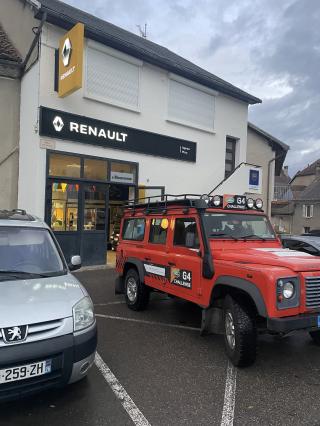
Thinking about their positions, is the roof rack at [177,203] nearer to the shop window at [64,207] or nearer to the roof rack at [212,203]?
the roof rack at [212,203]

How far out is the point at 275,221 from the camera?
53.9m

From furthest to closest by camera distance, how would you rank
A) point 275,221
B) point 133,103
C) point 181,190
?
point 275,221
point 181,190
point 133,103

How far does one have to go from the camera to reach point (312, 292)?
423 centimetres

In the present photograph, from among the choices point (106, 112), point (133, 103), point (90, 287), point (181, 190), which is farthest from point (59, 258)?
point (181, 190)

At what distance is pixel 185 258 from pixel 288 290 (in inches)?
72.3

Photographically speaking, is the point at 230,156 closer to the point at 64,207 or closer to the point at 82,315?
the point at 64,207

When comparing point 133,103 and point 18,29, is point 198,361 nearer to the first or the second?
point 133,103

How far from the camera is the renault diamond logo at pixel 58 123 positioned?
10625mm

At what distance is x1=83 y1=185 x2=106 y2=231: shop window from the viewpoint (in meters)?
11.6

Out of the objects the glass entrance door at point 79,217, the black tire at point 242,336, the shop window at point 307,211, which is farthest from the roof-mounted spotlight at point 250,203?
the shop window at point 307,211

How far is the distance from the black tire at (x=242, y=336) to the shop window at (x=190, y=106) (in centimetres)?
1028

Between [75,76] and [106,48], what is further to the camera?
[106,48]

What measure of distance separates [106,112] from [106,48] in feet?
6.44

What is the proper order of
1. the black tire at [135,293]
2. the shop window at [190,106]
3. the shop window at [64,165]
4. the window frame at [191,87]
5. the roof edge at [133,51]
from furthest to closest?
the shop window at [190,106], the window frame at [191,87], the shop window at [64,165], the roof edge at [133,51], the black tire at [135,293]
